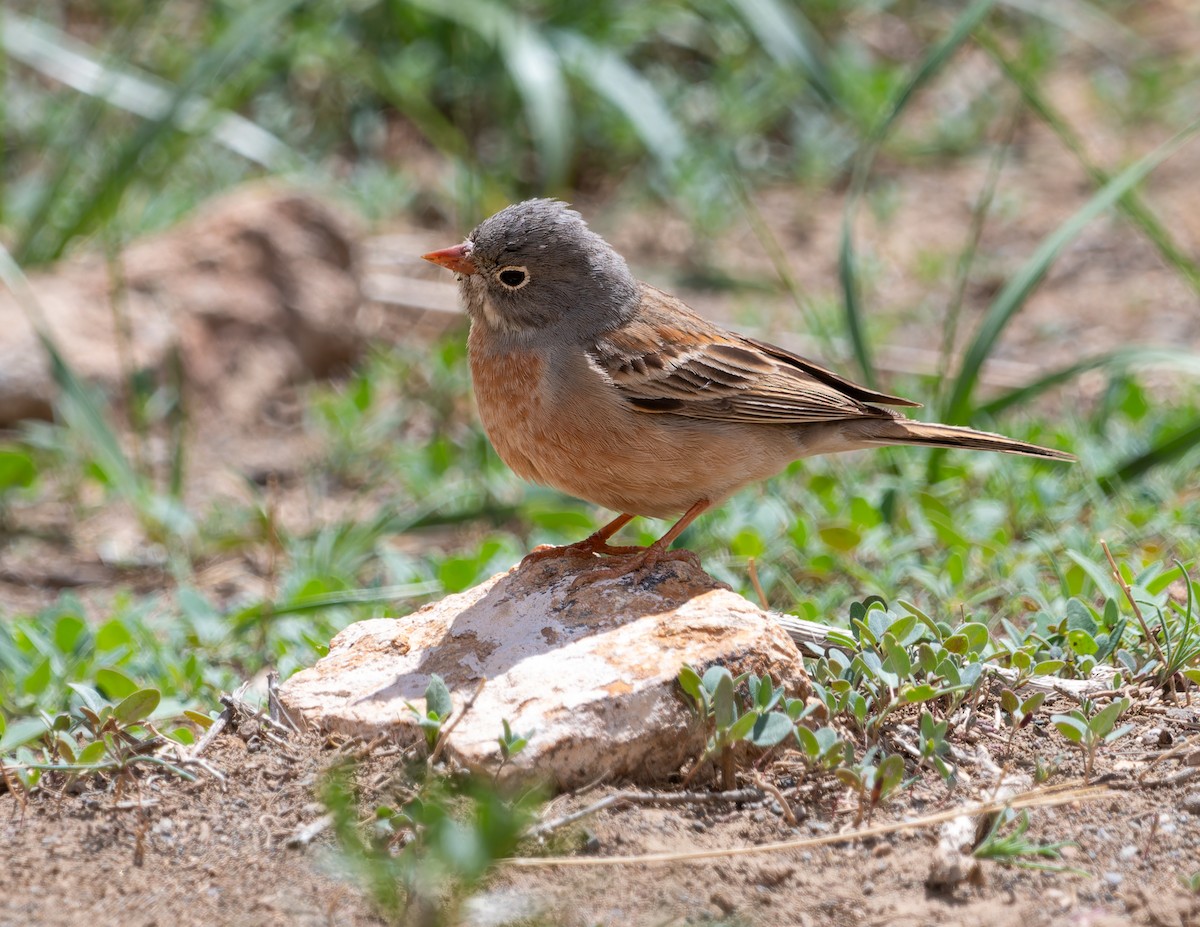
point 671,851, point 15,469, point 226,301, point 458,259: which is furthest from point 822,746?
point 226,301

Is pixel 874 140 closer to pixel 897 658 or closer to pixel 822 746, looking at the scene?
pixel 897 658

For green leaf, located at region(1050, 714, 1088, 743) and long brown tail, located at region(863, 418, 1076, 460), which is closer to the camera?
green leaf, located at region(1050, 714, 1088, 743)

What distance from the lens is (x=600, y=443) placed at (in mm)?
4145

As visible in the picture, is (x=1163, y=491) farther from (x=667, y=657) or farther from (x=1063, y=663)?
(x=667, y=657)

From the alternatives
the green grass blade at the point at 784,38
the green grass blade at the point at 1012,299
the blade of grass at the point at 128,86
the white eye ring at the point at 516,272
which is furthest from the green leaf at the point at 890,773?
the blade of grass at the point at 128,86

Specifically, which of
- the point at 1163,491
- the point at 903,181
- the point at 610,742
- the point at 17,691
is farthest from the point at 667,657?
the point at 903,181

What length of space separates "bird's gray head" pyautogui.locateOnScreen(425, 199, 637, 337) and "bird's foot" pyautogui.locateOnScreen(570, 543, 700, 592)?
2.60 feet

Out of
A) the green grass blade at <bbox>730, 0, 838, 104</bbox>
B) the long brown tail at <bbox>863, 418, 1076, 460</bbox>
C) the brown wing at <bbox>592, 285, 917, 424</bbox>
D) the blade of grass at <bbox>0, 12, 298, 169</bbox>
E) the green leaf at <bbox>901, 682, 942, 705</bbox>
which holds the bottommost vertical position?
the green leaf at <bbox>901, 682, 942, 705</bbox>

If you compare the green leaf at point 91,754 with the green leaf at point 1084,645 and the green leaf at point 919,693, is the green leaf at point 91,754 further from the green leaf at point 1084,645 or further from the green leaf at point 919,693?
the green leaf at point 1084,645

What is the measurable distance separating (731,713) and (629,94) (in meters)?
6.00

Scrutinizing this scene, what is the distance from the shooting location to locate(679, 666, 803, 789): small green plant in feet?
10.3

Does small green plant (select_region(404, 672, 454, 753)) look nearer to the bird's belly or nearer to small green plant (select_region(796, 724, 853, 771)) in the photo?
small green plant (select_region(796, 724, 853, 771))

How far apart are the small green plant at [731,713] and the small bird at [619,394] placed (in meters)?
0.80

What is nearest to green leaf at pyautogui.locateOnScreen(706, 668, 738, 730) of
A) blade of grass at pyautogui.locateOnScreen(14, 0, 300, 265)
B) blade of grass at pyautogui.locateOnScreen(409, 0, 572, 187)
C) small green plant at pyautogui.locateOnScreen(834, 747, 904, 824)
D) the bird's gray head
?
small green plant at pyautogui.locateOnScreen(834, 747, 904, 824)
